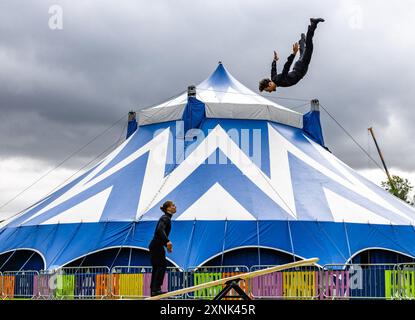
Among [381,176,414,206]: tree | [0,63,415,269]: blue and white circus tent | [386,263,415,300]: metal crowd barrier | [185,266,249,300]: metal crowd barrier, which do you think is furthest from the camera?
[381,176,414,206]: tree

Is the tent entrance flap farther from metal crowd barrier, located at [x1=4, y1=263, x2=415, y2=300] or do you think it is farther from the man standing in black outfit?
the man standing in black outfit

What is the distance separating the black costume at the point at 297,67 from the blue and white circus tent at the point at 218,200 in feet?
14.4

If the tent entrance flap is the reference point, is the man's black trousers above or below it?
below

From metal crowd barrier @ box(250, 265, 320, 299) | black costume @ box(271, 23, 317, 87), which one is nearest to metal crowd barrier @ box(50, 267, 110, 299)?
metal crowd barrier @ box(250, 265, 320, 299)

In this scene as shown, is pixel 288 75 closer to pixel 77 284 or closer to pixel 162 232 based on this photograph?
pixel 162 232

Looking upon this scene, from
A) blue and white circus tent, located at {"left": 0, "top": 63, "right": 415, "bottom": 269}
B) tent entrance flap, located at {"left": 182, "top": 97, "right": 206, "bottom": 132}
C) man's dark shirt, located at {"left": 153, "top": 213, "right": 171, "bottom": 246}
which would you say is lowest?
man's dark shirt, located at {"left": 153, "top": 213, "right": 171, "bottom": 246}

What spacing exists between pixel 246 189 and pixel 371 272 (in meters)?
4.32

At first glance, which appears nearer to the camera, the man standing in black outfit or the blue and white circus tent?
the man standing in black outfit

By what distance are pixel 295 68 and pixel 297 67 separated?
1.3 inches

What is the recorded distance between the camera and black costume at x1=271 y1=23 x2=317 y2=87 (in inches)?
351

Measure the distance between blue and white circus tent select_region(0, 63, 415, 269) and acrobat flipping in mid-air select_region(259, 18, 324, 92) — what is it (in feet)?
14.3

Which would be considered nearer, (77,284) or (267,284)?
(267,284)

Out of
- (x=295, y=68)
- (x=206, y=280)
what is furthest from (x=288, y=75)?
(x=206, y=280)

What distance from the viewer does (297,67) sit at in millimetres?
9336
